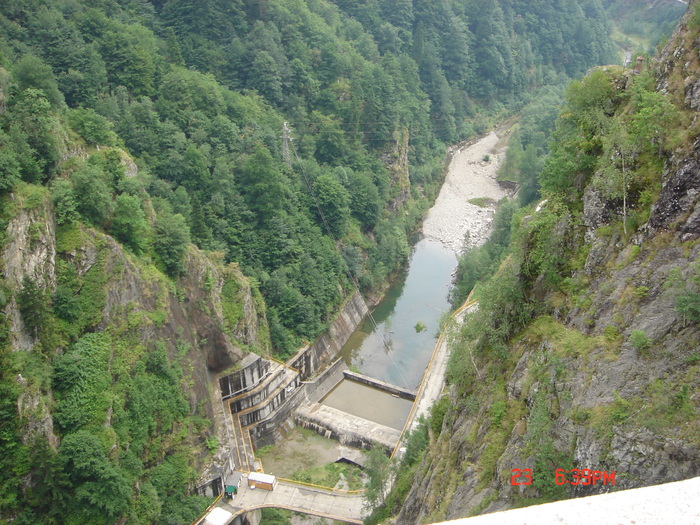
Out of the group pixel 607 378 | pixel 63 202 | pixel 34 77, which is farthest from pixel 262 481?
pixel 34 77

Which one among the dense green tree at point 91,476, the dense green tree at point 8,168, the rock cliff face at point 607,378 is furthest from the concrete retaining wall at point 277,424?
the dense green tree at point 8,168

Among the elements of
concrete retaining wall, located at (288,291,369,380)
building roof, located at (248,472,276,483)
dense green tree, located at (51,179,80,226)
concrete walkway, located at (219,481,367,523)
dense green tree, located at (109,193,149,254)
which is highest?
dense green tree, located at (51,179,80,226)

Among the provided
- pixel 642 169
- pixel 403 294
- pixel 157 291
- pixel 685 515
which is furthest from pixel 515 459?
pixel 403 294

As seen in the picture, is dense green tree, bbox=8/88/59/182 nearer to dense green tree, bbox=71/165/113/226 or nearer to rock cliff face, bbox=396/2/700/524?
dense green tree, bbox=71/165/113/226

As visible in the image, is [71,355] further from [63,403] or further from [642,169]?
[642,169]

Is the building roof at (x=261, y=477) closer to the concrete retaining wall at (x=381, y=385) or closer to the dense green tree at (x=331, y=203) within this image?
the concrete retaining wall at (x=381, y=385)

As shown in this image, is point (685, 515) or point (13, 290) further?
point (13, 290)

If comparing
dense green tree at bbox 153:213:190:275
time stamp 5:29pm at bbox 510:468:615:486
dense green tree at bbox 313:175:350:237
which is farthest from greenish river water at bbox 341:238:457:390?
time stamp 5:29pm at bbox 510:468:615:486
